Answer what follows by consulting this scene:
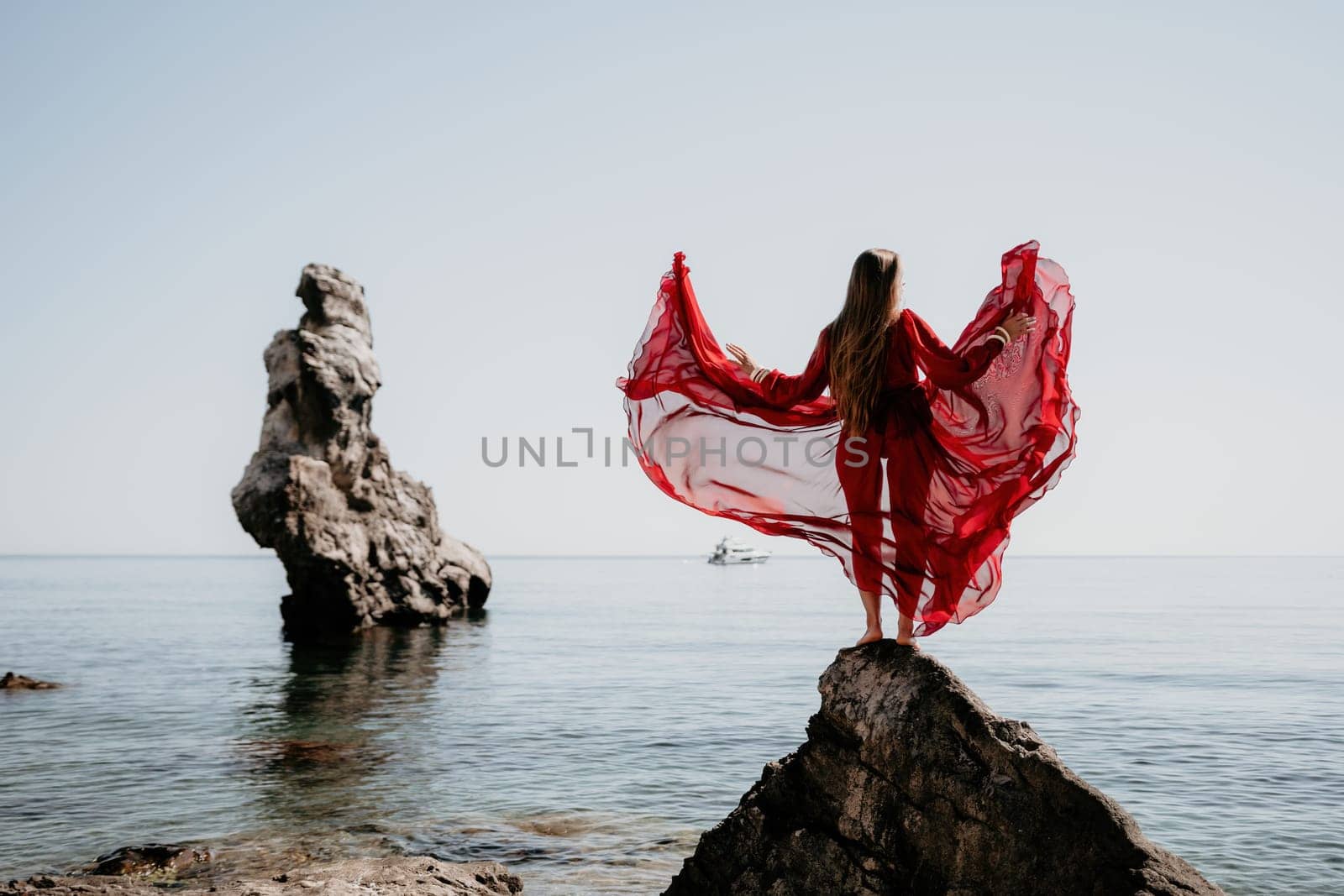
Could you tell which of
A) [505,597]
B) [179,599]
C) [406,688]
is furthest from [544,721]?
[179,599]

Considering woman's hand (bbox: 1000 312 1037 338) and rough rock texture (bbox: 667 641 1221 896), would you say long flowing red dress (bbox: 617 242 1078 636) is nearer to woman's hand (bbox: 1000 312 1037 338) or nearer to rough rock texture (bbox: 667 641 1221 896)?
woman's hand (bbox: 1000 312 1037 338)

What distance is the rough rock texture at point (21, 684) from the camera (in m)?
22.3

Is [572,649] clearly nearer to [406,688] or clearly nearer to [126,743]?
[406,688]

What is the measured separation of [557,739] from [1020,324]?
12758mm

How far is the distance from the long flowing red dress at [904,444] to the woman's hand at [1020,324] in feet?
0.13

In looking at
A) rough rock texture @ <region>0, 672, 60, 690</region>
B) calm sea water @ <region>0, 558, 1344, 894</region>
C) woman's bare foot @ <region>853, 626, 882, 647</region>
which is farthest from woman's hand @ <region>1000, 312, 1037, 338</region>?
rough rock texture @ <region>0, 672, 60, 690</region>

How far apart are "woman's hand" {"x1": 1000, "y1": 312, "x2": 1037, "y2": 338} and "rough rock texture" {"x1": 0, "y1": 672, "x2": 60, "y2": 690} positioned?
921 inches

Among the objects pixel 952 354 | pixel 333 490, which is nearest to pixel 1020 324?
pixel 952 354

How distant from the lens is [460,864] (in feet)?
29.1

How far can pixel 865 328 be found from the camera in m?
6.17

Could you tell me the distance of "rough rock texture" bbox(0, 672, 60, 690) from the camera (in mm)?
22344

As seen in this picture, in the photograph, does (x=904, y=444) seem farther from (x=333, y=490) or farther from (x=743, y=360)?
(x=333, y=490)

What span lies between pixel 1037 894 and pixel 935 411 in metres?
2.74

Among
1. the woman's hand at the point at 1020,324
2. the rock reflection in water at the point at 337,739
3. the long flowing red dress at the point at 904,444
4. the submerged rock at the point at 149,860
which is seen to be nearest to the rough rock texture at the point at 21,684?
the rock reflection in water at the point at 337,739
